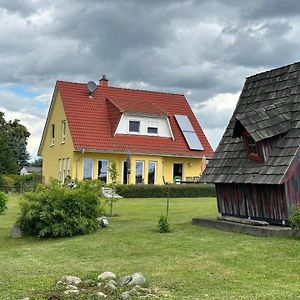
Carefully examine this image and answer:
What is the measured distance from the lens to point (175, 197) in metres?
36.3

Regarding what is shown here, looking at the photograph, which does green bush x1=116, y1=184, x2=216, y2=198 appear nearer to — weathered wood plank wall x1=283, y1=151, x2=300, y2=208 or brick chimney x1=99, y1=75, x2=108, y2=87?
brick chimney x1=99, y1=75, x2=108, y2=87

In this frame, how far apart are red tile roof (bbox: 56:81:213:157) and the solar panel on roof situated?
1.01ft

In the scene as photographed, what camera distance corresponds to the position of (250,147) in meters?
17.8

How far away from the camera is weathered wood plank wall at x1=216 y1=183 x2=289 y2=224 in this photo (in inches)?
653

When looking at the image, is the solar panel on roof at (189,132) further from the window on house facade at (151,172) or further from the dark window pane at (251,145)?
the dark window pane at (251,145)

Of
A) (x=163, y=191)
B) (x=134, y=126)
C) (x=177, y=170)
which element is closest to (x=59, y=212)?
(x=163, y=191)

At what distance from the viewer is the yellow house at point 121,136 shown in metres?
40.6

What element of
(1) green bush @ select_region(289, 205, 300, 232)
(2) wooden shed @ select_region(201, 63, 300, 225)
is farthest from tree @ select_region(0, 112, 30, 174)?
(1) green bush @ select_region(289, 205, 300, 232)

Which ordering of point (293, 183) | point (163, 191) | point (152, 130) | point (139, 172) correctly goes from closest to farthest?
point (293, 183) < point (163, 191) < point (139, 172) < point (152, 130)

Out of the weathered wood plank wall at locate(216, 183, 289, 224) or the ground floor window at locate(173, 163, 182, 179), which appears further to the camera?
the ground floor window at locate(173, 163, 182, 179)

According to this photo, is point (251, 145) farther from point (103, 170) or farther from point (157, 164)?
point (157, 164)

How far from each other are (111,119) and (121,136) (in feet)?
5.10

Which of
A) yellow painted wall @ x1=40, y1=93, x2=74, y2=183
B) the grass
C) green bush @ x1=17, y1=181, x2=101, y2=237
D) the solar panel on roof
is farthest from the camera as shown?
the solar panel on roof

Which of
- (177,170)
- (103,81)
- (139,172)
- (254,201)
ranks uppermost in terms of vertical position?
(103,81)
